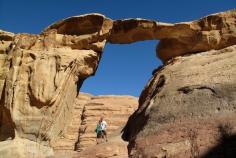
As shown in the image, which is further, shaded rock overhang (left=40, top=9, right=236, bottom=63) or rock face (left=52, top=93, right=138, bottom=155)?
rock face (left=52, top=93, right=138, bottom=155)

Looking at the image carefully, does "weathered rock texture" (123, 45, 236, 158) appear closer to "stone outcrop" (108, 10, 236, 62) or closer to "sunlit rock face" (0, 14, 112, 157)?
"stone outcrop" (108, 10, 236, 62)

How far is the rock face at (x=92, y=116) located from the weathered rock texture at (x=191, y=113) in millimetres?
22515

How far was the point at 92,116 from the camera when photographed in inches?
1511

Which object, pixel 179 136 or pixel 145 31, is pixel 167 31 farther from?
pixel 179 136

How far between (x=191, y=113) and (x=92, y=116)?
2753 cm

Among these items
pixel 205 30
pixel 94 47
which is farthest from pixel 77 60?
pixel 205 30

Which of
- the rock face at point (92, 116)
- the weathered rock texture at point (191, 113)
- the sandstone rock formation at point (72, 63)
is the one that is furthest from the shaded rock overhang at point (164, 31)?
the rock face at point (92, 116)

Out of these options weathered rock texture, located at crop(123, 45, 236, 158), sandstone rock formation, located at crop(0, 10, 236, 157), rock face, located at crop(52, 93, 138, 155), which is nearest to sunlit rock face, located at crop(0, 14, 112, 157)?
sandstone rock formation, located at crop(0, 10, 236, 157)

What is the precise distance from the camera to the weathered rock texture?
10.2 meters

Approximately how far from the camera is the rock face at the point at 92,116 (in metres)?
36.6

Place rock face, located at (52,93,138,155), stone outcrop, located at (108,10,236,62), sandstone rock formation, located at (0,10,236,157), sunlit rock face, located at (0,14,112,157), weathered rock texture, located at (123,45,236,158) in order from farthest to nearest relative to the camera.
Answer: rock face, located at (52,93,138,155) → stone outcrop, located at (108,10,236,62) → sunlit rock face, located at (0,14,112,157) → sandstone rock formation, located at (0,10,236,157) → weathered rock texture, located at (123,45,236,158)

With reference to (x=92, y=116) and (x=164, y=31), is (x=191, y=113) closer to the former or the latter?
(x=164, y=31)

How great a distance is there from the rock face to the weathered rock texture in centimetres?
2251

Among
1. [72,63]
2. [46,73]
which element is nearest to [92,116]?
[72,63]
